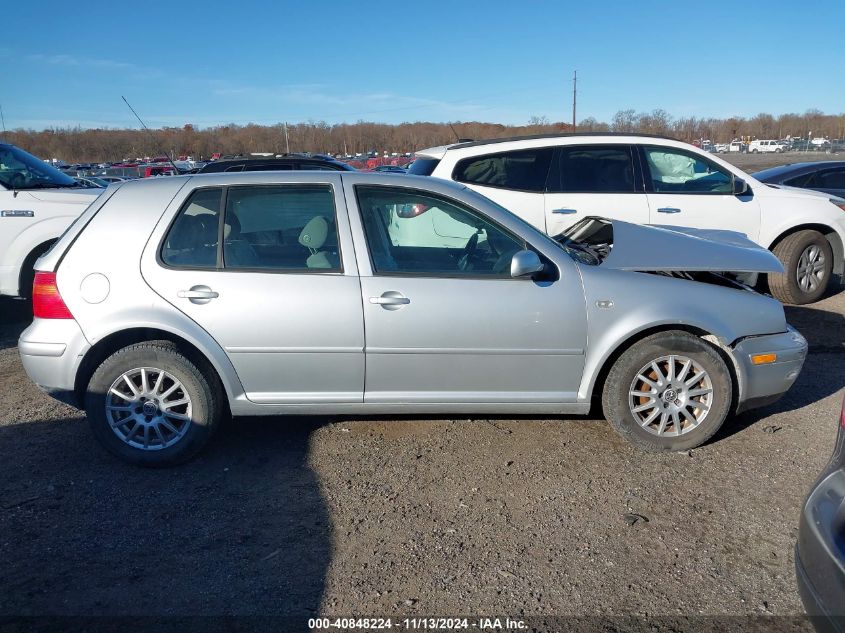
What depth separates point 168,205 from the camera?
4031mm

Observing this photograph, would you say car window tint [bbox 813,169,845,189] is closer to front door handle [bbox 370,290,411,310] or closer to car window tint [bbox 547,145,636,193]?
car window tint [bbox 547,145,636,193]

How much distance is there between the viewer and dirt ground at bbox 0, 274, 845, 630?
9.41 ft

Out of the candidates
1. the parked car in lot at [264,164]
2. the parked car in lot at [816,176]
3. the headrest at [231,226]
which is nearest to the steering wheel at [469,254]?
the headrest at [231,226]

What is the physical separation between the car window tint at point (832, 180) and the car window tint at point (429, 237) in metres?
7.85

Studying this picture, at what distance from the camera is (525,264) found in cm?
381

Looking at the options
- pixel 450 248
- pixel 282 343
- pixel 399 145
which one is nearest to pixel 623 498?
pixel 450 248

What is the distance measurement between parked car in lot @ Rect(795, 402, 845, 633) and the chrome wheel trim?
5975 millimetres

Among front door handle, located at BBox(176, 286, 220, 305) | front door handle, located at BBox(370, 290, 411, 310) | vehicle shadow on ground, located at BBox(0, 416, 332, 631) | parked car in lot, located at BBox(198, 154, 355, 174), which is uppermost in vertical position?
parked car in lot, located at BBox(198, 154, 355, 174)

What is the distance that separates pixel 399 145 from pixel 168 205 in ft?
215

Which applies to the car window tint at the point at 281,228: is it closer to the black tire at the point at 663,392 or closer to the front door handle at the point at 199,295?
the front door handle at the point at 199,295

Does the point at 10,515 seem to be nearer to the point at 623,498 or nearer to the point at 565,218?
the point at 623,498

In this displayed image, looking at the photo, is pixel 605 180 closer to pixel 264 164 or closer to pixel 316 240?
pixel 316 240

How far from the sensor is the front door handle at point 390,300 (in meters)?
3.87

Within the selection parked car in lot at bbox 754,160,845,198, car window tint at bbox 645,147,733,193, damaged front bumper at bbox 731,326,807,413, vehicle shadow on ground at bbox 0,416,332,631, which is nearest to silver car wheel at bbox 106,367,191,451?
vehicle shadow on ground at bbox 0,416,332,631
